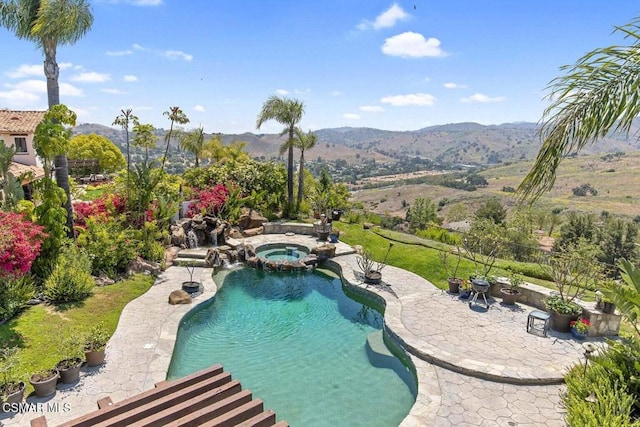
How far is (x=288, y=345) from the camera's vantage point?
36.5 feet

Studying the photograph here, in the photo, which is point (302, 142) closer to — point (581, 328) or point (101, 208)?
point (101, 208)

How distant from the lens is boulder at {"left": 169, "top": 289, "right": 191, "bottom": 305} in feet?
43.4

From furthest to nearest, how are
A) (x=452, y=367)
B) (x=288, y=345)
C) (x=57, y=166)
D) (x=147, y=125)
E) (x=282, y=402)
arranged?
(x=147, y=125)
(x=57, y=166)
(x=288, y=345)
(x=452, y=367)
(x=282, y=402)

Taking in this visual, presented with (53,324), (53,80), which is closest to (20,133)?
(53,80)

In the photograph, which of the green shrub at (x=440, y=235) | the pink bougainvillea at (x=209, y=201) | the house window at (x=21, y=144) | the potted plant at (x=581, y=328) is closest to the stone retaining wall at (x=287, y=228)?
the pink bougainvillea at (x=209, y=201)

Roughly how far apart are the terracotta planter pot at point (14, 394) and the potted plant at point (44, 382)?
0.75 feet

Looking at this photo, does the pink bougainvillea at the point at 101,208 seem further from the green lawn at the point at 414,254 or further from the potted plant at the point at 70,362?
the green lawn at the point at 414,254

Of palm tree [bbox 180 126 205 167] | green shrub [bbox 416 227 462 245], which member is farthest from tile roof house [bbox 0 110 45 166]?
green shrub [bbox 416 227 462 245]

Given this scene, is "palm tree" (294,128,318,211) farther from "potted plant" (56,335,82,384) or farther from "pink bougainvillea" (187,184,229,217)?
"potted plant" (56,335,82,384)

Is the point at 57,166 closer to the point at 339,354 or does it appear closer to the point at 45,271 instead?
the point at 45,271

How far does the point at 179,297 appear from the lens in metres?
13.3

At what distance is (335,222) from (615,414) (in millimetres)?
20190

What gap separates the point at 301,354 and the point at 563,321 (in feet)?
25.8

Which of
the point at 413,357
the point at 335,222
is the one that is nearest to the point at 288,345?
the point at 413,357
